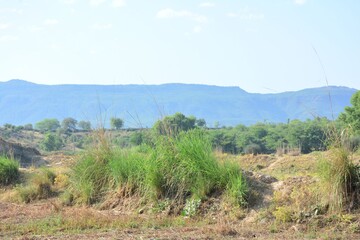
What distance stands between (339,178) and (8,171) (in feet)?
29.8

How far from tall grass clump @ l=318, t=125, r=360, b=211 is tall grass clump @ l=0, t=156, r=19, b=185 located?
8.69 metres

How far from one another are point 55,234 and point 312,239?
3.54 m

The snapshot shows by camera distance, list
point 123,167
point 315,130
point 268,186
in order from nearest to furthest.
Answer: point 268,186, point 123,167, point 315,130

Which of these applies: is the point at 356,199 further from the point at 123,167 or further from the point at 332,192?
the point at 123,167

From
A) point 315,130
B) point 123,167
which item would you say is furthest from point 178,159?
point 315,130

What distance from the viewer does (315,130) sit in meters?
44.8

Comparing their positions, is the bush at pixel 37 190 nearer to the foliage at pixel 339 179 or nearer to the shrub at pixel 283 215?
the shrub at pixel 283 215

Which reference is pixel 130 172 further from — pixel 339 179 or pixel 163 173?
pixel 339 179

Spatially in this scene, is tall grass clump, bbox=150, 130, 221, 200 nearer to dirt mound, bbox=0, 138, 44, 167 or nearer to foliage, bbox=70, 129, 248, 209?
foliage, bbox=70, 129, 248, 209

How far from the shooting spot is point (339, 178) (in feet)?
27.0

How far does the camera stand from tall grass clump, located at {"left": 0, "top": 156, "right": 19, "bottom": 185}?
14.3 m

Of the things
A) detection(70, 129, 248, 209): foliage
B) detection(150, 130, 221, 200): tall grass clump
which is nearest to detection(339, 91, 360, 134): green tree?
detection(70, 129, 248, 209): foliage

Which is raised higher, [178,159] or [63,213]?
[178,159]

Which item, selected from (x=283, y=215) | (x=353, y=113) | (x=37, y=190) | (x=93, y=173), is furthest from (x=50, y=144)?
(x=283, y=215)
